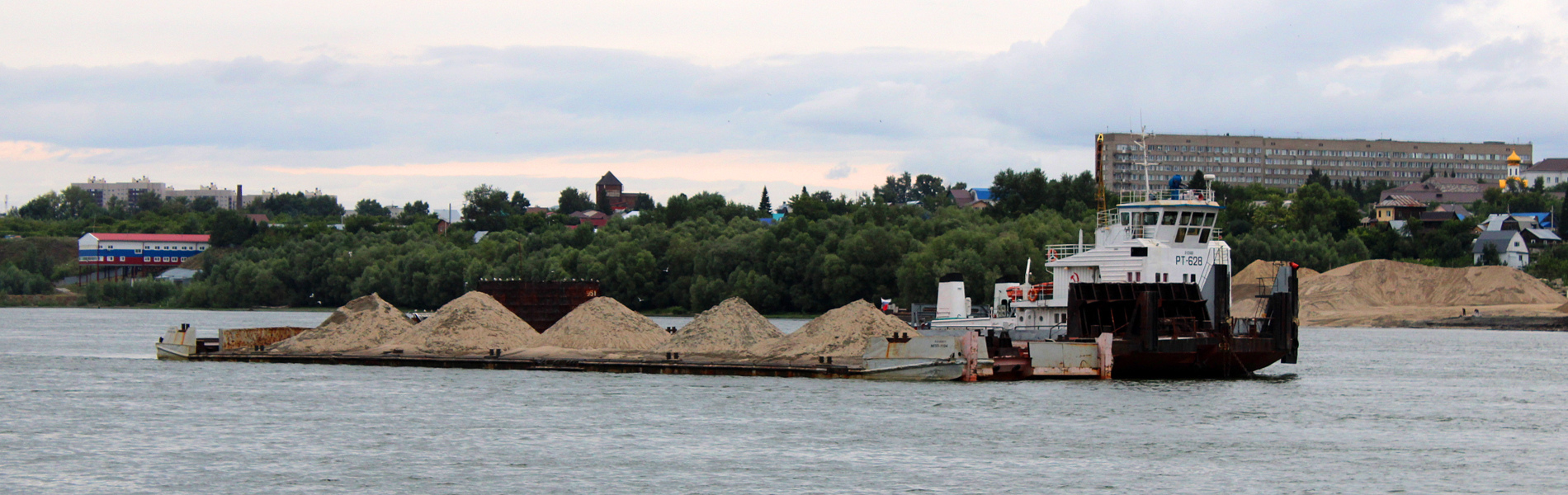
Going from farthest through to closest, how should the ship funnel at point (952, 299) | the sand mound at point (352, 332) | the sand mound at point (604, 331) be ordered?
the sand mound at point (352, 332)
the ship funnel at point (952, 299)
the sand mound at point (604, 331)

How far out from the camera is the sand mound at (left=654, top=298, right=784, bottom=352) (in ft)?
160

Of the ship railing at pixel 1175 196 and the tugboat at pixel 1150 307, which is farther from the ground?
the ship railing at pixel 1175 196

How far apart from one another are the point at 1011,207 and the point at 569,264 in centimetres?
4164

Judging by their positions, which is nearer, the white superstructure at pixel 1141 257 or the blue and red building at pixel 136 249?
the white superstructure at pixel 1141 257

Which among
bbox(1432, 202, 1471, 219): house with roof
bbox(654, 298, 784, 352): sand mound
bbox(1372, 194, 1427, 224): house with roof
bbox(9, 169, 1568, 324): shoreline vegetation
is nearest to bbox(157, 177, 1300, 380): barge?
bbox(654, 298, 784, 352): sand mound

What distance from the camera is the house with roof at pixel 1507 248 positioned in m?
130

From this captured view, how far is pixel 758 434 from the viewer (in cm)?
3275

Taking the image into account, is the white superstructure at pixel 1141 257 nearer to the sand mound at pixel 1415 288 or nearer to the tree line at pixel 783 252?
the tree line at pixel 783 252

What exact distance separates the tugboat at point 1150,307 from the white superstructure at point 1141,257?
4 centimetres

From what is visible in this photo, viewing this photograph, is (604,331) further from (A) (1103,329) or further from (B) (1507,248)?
(B) (1507,248)

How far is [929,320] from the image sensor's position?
186ft

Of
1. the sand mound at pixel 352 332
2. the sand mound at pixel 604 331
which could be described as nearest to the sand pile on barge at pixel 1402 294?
the sand mound at pixel 604 331

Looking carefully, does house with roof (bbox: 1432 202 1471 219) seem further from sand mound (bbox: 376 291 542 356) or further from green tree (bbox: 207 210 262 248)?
sand mound (bbox: 376 291 542 356)

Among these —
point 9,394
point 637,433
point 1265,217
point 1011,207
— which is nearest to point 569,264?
point 1011,207
